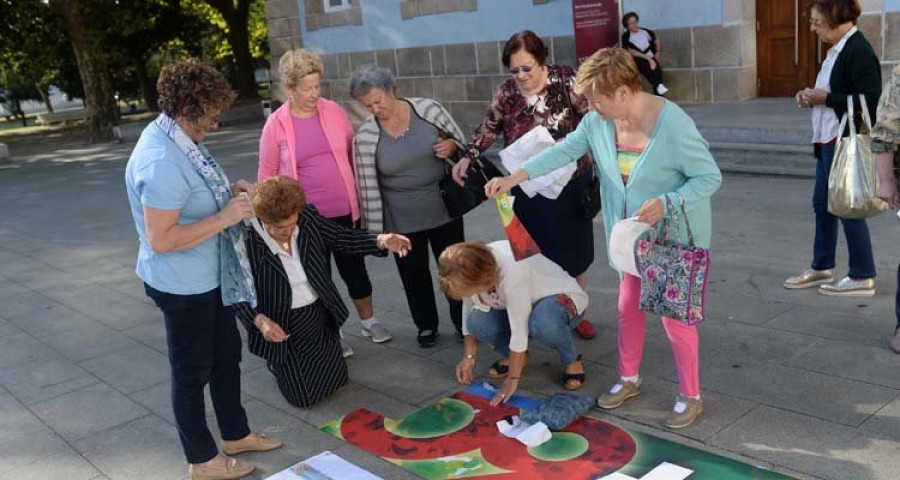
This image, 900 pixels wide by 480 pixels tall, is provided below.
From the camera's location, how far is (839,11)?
438cm

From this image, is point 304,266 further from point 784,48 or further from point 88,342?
point 784,48

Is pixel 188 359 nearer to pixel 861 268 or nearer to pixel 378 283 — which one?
pixel 378 283

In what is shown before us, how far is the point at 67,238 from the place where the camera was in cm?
888

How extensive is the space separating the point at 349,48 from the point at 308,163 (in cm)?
1007

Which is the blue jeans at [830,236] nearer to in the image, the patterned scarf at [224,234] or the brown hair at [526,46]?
the brown hair at [526,46]

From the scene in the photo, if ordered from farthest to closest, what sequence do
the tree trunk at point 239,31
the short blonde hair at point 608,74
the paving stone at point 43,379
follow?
the tree trunk at point 239,31
the paving stone at point 43,379
the short blonde hair at point 608,74

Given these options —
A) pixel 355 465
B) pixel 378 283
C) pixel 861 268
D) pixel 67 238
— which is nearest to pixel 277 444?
pixel 355 465

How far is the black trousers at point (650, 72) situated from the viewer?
1001 cm

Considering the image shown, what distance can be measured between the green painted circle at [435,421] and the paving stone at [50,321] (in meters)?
3.02

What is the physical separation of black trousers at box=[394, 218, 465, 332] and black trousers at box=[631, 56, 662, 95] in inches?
237

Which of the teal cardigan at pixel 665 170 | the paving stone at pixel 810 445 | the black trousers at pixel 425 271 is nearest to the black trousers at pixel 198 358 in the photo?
the black trousers at pixel 425 271

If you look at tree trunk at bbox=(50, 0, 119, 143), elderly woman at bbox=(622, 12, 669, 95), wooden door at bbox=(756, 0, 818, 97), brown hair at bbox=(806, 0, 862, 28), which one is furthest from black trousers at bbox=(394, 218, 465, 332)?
tree trunk at bbox=(50, 0, 119, 143)

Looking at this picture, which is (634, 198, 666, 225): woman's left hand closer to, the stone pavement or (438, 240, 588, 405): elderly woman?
(438, 240, 588, 405): elderly woman

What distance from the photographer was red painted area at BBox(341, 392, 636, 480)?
11.0 ft
